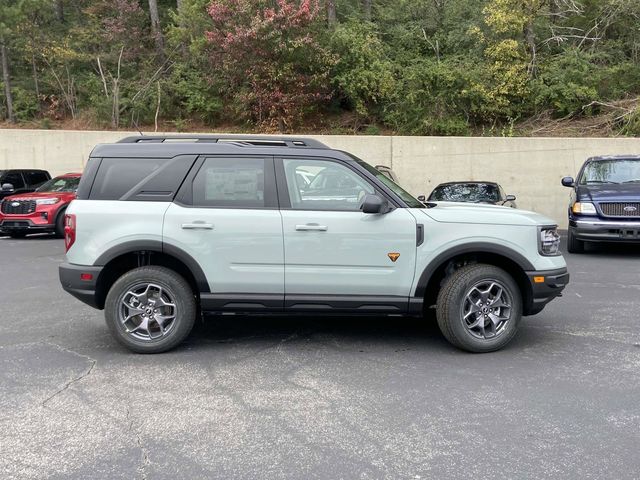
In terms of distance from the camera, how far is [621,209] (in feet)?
34.5

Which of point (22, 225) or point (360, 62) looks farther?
point (360, 62)

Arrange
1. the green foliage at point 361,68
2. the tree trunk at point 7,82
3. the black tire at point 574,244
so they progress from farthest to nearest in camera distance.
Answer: the tree trunk at point 7,82 < the green foliage at point 361,68 < the black tire at point 574,244

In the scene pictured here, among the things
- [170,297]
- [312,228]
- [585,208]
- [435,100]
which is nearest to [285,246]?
[312,228]

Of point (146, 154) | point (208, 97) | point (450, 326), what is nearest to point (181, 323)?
point (146, 154)

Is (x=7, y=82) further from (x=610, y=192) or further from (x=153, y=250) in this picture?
(x=610, y=192)

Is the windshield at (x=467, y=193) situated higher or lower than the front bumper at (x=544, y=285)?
higher

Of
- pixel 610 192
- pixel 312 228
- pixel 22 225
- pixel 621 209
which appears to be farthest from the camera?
pixel 22 225

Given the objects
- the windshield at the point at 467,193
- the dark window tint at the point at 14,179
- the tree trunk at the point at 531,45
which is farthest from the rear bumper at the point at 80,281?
the tree trunk at the point at 531,45

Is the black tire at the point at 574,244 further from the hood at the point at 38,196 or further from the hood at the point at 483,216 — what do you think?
the hood at the point at 38,196

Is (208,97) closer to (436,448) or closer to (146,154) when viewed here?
(146,154)

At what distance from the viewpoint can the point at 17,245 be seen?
13375 mm

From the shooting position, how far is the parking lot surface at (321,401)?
11.2ft

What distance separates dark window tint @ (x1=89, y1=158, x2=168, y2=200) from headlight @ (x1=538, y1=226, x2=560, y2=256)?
353cm

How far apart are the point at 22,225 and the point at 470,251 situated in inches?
488
